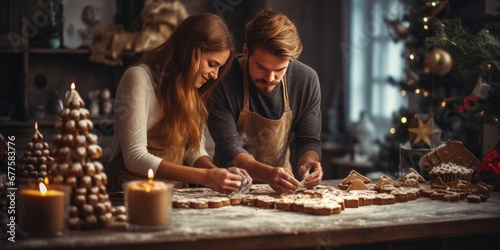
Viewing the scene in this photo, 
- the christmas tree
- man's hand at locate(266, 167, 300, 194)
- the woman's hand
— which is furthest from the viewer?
the christmas tree

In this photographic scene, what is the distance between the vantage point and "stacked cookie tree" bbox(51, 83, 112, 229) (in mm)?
2367

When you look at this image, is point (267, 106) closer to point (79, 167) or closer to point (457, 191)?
point (457, 191)

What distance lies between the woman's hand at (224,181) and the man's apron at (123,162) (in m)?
0.38

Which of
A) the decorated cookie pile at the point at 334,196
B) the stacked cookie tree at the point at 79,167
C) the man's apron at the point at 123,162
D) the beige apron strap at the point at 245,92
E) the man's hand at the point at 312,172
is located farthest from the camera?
the beige apron strap at the point at 245,92

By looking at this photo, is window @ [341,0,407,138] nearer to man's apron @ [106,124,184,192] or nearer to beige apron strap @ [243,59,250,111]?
beige apron strap @ [243,59,250,111]

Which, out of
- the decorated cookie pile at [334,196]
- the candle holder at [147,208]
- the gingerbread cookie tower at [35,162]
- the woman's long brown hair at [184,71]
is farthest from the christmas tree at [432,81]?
the candle holder at [147,208]

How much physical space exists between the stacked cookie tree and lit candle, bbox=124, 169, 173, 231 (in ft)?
0.43

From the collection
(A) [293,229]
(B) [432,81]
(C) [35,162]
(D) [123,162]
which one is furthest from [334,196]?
(B) [432,81]

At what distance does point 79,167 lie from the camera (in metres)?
2.38

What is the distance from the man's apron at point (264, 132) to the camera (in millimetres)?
3606

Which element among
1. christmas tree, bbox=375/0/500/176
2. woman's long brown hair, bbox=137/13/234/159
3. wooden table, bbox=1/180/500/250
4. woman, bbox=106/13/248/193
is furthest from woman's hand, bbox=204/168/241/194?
christmas tree, bbox=375/0/500/176

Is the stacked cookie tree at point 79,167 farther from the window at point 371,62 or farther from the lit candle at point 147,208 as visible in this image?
the window at point 371,62

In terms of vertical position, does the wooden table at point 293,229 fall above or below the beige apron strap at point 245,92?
below

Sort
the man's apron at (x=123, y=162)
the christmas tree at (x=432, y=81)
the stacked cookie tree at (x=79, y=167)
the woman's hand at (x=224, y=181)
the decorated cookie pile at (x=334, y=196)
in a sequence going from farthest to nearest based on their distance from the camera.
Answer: the christmas tree at (x=432, y=81)
the man's apron at (x=123, y=162)
the woman's hand at (x=224, y=181)
the decorated cookie pile at (x=334, y=196)
the stacked cookie tree at (x=79, y=167)
